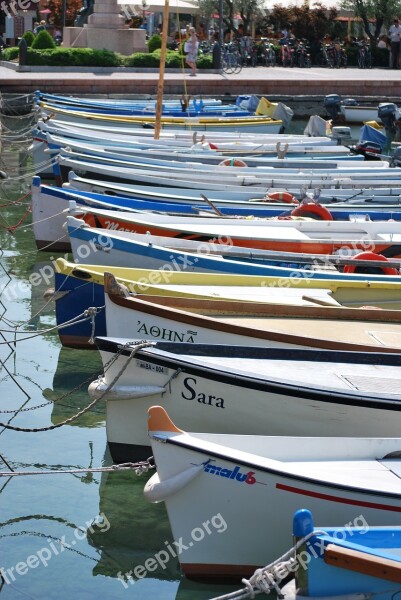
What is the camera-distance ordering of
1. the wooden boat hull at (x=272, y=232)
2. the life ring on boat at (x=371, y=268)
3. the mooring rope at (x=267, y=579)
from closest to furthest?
the mooring rope at (x=267, y=579)
the life ring on boat at (x=371, y=268)
the wooden boat hull at (x=272, y=232)

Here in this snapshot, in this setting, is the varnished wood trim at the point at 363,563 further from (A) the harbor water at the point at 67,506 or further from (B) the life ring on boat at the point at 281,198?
(B) the life ring on boat at the point at 281,198

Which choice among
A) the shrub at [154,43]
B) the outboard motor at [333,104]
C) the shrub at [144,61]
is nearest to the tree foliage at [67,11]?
the shrub at [154,43]

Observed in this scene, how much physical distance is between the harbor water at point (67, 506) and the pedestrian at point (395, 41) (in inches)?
995

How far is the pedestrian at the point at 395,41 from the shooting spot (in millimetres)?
34188

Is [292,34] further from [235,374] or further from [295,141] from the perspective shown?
[235,374]

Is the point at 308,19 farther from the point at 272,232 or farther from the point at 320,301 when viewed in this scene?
the point at 320,301

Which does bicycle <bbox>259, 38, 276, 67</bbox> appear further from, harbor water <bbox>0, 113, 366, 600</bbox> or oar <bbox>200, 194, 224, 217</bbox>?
harbor water <bbox>0, 113, 366, 600</bbox>

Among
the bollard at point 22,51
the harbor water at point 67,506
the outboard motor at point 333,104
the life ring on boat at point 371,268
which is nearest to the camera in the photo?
the harbor water at point 67,506

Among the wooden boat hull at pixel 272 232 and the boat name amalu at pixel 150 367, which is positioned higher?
the boat name amalu at pixel 150 367

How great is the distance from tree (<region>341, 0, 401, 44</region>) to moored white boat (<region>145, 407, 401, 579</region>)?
107ft

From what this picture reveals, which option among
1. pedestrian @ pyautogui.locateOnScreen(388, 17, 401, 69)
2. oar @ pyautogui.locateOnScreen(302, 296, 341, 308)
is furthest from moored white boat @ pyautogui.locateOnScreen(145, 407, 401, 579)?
pedestrian @ pyautogui.locateOnScreen(388, 17, 401, 69)

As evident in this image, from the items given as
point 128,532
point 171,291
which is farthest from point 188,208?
point 128,532

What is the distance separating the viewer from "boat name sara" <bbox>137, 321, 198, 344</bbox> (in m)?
8.60

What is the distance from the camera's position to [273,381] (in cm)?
742
